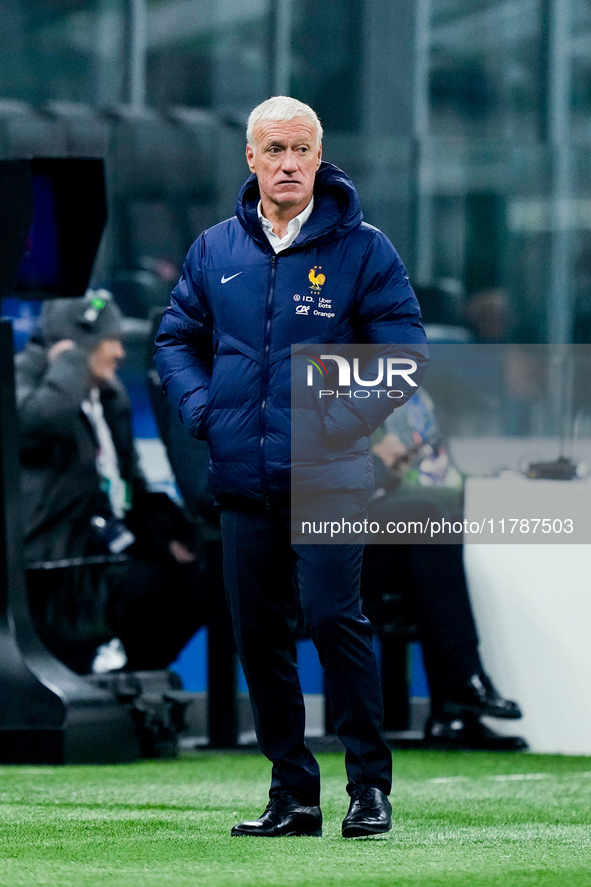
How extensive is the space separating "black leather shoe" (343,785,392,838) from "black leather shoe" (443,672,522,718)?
1.73m

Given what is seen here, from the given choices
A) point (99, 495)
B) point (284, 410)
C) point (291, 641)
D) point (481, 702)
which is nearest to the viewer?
point (284, 410)

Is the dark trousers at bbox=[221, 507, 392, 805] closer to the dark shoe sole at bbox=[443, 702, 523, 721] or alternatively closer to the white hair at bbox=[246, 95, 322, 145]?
the white hair at bbox=[246, 95, 322, 145]

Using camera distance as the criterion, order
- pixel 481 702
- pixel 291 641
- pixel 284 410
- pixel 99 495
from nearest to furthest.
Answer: pixel 284 410 → pixel 291 641 → pixel 481 702 → pixel 99 495

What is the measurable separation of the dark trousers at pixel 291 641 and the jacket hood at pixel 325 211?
47 cm

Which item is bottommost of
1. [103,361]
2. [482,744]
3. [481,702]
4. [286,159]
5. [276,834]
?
[482,744]

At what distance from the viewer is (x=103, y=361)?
4.68m

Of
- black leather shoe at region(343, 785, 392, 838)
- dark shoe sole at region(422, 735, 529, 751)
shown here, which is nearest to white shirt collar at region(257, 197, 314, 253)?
black leather shoe at region(343, 785, 392, 838)

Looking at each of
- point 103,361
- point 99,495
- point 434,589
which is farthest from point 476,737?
point 103,361

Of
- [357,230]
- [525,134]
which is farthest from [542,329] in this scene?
A: [357,230]

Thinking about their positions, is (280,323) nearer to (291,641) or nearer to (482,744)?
(291,641)

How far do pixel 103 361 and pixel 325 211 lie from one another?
7.43 ft

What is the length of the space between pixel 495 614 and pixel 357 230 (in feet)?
6.60

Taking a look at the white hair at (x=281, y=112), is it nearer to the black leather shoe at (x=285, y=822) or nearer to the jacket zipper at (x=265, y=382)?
the jacket zipper at (x=265, y=382)

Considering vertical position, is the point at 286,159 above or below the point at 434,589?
above
